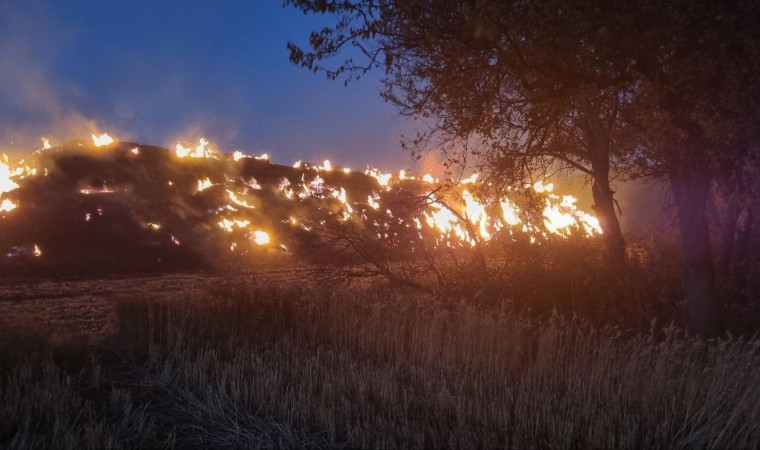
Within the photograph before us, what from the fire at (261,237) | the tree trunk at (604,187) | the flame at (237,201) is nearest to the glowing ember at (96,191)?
the flame at (237,201)

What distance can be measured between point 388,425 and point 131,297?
653 centimetres

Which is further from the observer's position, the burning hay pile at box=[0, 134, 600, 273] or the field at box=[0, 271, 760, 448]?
the burning hay pile at box=[0, 134, 600, 273]

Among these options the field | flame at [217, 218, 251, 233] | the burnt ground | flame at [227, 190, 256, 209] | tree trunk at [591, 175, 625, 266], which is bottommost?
the field

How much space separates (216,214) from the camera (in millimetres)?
29078

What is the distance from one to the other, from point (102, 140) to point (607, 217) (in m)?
25.5

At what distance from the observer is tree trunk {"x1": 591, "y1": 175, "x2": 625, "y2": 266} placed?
13586 millimetres

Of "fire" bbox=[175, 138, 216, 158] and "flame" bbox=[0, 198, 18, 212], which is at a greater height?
"fire" bbox=[175, 138, 216, 158]

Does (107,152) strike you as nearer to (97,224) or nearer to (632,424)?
(97,224)

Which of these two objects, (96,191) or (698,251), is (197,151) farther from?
(698,251)

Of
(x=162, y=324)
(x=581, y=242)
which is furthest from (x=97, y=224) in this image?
(x=581, y=242)

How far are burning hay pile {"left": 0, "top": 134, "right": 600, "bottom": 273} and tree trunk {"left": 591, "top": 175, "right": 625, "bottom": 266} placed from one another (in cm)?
57

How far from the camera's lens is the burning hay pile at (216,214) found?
13.7 meters

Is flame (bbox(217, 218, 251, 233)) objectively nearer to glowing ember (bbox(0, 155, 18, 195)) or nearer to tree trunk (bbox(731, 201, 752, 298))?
glowing ember (bbox(0, 155, 18, 195))

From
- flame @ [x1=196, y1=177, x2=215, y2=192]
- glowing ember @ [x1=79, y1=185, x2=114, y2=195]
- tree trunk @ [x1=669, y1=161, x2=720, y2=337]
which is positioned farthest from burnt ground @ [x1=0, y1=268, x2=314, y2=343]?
flame @ [x1=196, y1=177, x2=215, y2=192]
